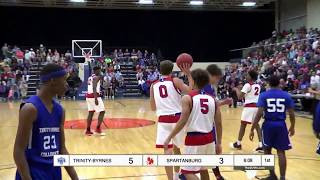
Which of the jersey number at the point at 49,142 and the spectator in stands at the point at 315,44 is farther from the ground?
the spectator in stands at the point at 315,44

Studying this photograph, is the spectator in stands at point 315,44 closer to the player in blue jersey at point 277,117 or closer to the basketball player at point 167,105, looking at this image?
the player in blue jersey at point 277,117

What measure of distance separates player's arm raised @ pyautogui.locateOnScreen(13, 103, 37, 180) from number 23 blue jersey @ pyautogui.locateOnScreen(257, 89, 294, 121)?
12.9 feet

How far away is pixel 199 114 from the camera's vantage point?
4.78 m

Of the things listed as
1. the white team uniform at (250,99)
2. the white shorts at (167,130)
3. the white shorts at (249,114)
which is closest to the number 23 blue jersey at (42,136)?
the white shorts at (167,130)

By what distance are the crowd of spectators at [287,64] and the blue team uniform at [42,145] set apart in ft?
41.1

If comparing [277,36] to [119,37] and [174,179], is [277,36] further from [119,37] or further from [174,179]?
[174,179]

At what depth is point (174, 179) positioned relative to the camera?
6.02 meters

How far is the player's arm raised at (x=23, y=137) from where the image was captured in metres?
2.96

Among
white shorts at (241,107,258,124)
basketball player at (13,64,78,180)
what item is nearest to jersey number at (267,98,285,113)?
white shorts at (241,107,258,124)

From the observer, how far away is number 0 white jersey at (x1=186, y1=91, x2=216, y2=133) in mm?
4777

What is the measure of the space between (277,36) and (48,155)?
1081 inches

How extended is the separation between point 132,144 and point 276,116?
14.6 feet

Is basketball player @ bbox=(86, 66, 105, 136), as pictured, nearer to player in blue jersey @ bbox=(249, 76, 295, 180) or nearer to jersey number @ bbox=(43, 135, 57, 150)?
player in blue jersey @ bbox=(249, 76, 295, 180)

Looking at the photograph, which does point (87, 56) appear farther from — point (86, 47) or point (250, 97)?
point (250, 97)
